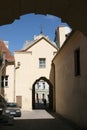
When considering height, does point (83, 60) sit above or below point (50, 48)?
below

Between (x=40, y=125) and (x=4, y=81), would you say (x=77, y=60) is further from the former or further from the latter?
(x=4, y=81)

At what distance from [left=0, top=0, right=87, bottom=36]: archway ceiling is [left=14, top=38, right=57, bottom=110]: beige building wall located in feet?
103

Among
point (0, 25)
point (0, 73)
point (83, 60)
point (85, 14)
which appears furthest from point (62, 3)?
point (0, 73)

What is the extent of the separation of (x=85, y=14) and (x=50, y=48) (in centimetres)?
3333

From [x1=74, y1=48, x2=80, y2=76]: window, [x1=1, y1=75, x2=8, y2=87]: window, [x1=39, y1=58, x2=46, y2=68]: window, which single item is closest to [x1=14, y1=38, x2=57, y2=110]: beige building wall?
[x1=39, y1=58, x2=46, y2=68]: window

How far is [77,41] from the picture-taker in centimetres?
2411

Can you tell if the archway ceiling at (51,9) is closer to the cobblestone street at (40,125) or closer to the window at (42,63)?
the cobblestone street at (40,125)

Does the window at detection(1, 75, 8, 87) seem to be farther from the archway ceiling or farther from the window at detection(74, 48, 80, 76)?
the archway ceiling

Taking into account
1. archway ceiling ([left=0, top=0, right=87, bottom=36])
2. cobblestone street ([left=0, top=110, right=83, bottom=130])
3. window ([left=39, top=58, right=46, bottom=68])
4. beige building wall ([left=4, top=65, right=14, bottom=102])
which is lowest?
cobblestone street ([left=0, top=110, right=83, bottom=130])

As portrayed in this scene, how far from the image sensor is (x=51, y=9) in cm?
1202

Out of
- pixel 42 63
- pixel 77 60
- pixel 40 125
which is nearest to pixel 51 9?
pixel 77 60

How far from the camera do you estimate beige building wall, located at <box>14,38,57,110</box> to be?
143 ft

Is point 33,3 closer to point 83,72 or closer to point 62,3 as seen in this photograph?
point 62,3

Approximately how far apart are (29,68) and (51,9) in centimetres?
3219
